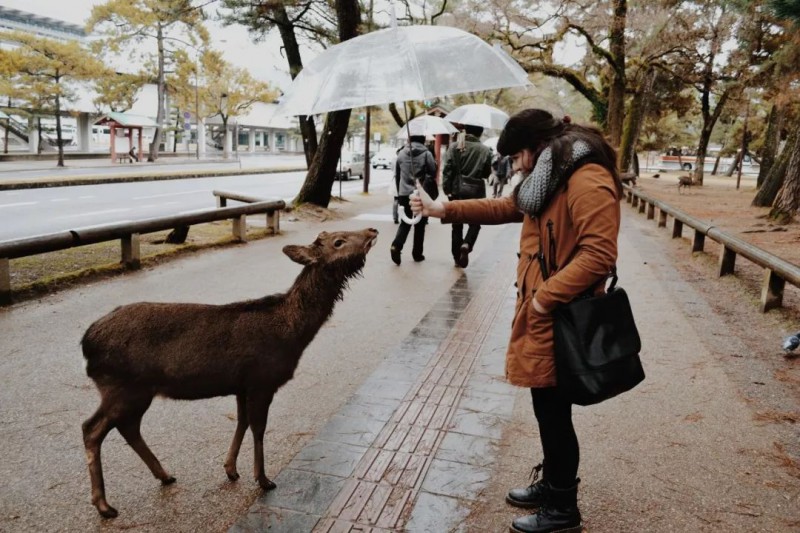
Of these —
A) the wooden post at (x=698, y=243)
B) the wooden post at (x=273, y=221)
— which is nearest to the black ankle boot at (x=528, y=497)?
the wooden post at (x=698, y=243)

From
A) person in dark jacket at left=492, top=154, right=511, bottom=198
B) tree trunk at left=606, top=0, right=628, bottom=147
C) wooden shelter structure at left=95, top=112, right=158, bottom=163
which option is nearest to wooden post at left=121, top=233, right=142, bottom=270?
person in dark jacket at left=492, top=154, right=511, bottom=198

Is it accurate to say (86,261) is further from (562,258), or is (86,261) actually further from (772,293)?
(772,293)

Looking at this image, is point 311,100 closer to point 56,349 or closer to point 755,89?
point 56,349

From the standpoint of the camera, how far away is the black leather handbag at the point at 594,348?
8.04 ft

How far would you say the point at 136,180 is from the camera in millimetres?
24828

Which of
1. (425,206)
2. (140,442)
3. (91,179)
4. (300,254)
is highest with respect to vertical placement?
(425,206)

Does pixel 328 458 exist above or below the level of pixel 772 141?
below

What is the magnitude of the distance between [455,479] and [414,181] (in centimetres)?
545

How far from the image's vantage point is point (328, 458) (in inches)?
133

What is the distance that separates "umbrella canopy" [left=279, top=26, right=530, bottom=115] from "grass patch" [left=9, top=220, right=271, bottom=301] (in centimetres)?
417

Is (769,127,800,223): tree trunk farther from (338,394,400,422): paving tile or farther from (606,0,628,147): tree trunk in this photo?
(338,394,400,422): paving tile

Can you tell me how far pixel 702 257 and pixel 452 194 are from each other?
188 inches

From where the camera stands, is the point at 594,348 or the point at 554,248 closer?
the point at 594,348

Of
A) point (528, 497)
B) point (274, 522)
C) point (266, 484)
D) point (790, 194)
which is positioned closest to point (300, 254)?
point (266, 484)
